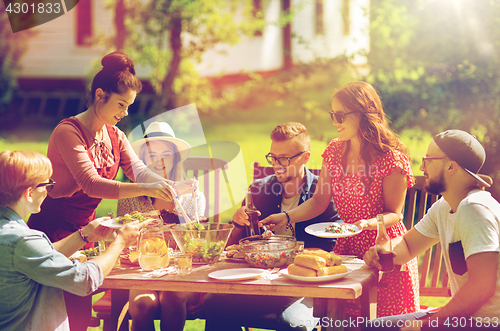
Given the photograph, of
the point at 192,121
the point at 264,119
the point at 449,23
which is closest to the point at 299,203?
the point at 449,23

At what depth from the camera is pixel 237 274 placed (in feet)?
7.75

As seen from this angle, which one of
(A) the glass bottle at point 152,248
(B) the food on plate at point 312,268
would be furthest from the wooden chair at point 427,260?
(A) the glass bottle at point 152,248

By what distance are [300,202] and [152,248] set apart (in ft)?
4.32

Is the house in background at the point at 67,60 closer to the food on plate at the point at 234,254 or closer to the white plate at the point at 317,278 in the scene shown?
the food on plate at the point at 234,254

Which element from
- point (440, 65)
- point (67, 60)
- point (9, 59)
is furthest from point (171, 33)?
point (440, 65)

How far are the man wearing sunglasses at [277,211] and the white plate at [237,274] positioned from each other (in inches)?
15.9

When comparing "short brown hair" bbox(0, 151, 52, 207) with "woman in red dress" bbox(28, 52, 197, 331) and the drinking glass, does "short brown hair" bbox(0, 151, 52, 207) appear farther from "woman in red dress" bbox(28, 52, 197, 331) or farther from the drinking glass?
"woman in red dress" bbox(28, 52, 197, 331)

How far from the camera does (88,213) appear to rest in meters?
3.27

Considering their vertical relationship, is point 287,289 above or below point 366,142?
below

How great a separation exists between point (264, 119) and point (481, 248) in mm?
12222

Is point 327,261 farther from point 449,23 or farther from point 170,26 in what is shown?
point 170,26

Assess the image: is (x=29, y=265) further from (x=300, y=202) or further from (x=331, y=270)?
(x=300, y=202)

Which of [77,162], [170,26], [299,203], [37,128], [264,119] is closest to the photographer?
[77,162]

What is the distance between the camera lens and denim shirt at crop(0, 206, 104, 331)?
2.01m
